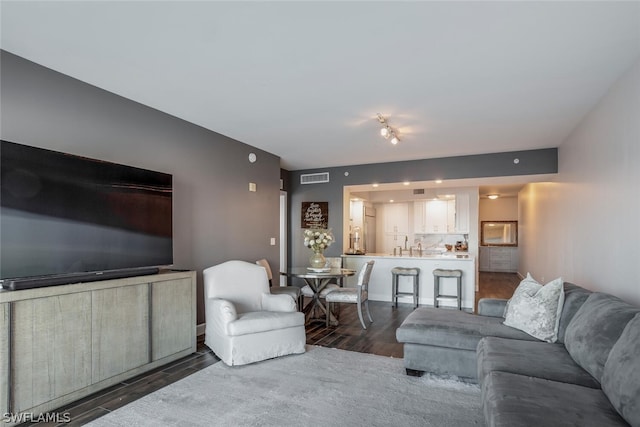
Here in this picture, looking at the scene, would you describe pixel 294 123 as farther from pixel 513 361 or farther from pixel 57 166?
pixel 513 361

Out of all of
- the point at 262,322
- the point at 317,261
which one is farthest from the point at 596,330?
the point at 317,261

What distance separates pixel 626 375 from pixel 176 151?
4.33 m

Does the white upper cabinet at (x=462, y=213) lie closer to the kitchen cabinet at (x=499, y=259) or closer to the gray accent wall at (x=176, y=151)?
the kitchen cabinet at (x=499, y=259)

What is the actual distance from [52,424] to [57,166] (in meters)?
1.84

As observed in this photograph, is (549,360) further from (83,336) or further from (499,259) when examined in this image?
(499,259)

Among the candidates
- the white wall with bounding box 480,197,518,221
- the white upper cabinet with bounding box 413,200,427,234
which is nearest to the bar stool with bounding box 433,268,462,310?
the white upper cabinet with bounding box 413,200,427,234

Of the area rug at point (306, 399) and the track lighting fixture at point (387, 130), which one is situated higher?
the track lighting fixture at point (387, 130)

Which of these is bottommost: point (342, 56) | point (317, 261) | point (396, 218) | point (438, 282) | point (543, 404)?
point (438, 282)

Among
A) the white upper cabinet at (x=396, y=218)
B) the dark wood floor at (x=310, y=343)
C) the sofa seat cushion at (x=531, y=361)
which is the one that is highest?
the white upper cabinet at (x=396, y=218)

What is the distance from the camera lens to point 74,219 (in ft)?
9.16

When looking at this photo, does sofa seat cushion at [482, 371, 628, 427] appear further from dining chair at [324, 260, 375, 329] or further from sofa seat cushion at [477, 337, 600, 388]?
dining chair at [324, 260, 375, 329]

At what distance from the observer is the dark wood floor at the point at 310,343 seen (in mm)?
2564

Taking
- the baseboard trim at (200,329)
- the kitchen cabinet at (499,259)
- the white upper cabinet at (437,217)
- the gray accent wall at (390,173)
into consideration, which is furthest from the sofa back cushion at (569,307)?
the kitchen cabinet at (499,259)

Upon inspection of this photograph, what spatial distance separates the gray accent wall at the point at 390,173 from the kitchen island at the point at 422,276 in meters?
0.77
